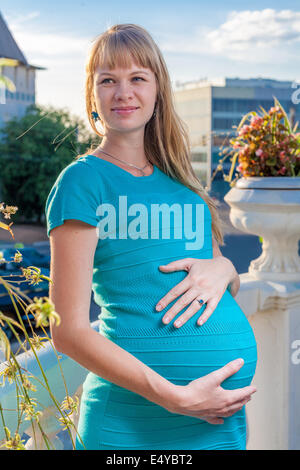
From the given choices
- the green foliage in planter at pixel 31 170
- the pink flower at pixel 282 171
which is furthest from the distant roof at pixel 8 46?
the pink flower at pixel 282 171

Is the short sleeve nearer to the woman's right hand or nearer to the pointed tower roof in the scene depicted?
the woman's right hand

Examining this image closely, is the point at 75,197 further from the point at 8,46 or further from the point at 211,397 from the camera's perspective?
the point at 8,46

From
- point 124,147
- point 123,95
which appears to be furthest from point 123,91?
point 124,147

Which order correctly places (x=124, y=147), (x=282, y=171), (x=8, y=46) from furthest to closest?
(x=8, y=46)
(x=282, y=171)
(x=124, y=147)

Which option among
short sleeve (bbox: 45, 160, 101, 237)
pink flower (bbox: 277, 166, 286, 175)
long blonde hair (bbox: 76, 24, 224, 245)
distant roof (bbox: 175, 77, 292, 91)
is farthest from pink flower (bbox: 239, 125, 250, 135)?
distant roof (bbox: 175, 77, 292, 91)

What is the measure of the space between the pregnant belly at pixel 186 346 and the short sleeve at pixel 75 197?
23 centimetres

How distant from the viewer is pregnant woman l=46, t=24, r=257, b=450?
95 cm

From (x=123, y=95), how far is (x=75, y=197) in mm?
245

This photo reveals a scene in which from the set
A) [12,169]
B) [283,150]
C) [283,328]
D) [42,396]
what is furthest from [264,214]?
[12,169]

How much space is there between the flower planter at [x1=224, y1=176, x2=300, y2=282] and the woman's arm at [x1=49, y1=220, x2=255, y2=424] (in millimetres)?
1158

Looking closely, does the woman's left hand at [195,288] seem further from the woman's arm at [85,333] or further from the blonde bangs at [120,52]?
the blonde bangs at [120,52]

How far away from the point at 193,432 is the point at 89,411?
8.1 inches

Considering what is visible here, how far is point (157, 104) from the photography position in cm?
127

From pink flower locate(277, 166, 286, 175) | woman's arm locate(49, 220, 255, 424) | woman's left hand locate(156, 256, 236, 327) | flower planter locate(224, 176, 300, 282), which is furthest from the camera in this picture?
pink flower locate(277, 166, 286, 175)
